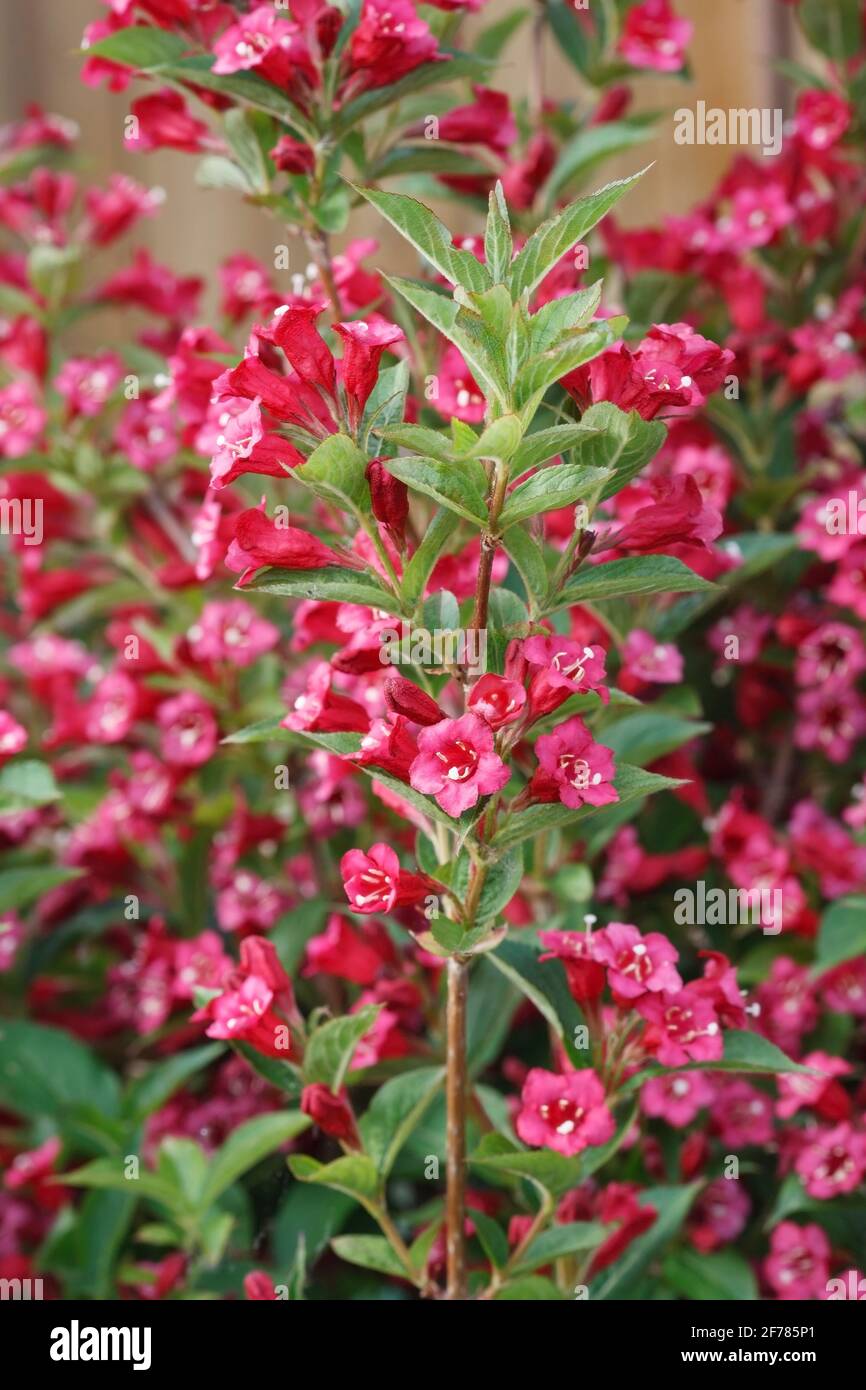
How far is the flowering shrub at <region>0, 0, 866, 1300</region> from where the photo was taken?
76cm

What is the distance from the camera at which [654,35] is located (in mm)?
1315

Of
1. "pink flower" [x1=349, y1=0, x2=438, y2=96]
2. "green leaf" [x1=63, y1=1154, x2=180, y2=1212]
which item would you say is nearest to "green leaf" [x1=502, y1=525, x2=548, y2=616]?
"pink flower" [x1=349, y1=0, x2=438, y2=96]

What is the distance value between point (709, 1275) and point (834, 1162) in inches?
5.3

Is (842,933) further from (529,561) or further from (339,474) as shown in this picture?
(339,474)

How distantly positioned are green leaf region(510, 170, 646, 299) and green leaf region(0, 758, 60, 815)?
46 centimetres

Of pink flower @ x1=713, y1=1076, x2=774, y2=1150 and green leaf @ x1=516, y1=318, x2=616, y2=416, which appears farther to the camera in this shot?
pink flower @ x1=713, y1=1076, x2=774, y2=1150

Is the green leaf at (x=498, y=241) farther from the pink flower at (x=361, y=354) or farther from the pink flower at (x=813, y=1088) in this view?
the pink flower at (x=813, y=1088)

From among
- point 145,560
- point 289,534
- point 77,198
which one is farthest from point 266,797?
point 77,198

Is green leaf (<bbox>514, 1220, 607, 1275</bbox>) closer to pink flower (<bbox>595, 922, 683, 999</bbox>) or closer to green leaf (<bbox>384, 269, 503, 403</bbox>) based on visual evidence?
pink flower (<bbox>595, 922, 683, 999</bbox>)

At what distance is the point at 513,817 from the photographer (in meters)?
0.77

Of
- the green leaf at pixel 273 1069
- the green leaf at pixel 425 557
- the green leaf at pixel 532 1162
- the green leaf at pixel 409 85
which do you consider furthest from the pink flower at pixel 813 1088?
the green leaf at pixel 409 85

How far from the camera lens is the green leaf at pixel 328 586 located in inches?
29.3

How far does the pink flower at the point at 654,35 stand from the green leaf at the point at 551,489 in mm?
737
